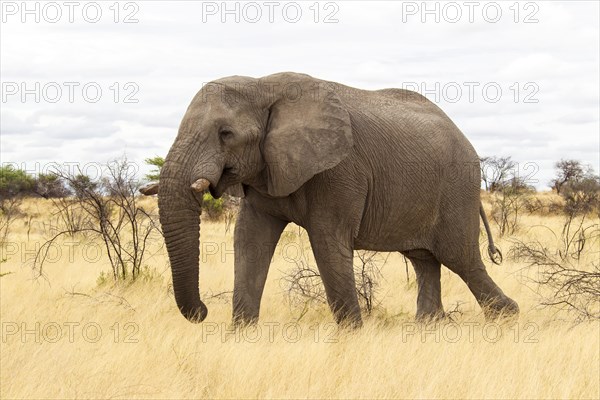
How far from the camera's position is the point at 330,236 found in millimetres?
7016

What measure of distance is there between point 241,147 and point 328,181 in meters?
0.84

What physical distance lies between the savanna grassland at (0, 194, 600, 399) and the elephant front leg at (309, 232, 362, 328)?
0.17m

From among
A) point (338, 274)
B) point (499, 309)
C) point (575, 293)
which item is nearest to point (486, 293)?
point (499, 309)

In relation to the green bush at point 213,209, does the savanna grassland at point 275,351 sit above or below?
below

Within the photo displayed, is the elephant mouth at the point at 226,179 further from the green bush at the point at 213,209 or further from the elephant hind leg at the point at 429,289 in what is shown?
the green bush at the point at 213,209

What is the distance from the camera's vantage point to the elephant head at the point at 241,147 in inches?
241

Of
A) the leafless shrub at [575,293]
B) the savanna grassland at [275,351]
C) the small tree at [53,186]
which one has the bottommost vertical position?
Result: the savanna grassland at [275,351]

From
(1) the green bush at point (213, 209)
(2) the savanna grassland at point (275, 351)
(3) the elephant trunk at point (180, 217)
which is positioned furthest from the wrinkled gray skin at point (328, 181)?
(1) the green bush at point (213, 209)

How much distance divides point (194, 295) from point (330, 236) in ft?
4.03

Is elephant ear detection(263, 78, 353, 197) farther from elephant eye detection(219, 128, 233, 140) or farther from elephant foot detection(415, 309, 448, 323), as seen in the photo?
elephant foot detection(415, 309, 448, 323)

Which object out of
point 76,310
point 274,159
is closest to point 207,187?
point 274,159

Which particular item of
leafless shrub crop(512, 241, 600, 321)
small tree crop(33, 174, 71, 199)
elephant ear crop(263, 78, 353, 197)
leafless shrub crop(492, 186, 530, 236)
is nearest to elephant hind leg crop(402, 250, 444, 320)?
leafless shrub crop(512, 241, 600, 321)

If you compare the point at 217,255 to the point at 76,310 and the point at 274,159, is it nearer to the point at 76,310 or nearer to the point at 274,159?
the point at 76,310

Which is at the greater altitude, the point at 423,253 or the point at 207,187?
the point at 207,187
